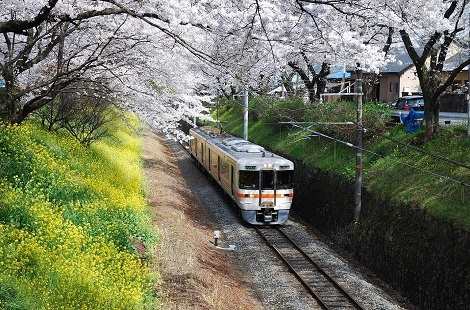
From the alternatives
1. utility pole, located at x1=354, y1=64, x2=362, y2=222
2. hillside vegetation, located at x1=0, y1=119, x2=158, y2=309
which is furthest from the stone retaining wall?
hillside vegetation, located at x1=0, y1=119, x2=158, y2=309

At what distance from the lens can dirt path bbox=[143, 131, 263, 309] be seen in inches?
388

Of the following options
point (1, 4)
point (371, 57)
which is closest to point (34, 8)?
point (1, 4)

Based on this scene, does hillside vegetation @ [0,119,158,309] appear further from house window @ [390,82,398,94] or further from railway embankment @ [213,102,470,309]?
house window @ [390,82,398,94]

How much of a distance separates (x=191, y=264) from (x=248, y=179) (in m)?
6.29

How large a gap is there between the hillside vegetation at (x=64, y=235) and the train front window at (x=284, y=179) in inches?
216

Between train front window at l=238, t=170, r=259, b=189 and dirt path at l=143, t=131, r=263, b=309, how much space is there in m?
1.74

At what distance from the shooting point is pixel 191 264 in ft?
38.2

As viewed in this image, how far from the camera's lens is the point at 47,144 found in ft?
46.0

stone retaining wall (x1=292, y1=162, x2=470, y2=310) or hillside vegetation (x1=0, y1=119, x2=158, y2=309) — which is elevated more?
hillside vegetation (x1=0, y1=119, x2=158, y2=309)

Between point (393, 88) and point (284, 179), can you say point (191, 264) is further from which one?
point (393, 88)

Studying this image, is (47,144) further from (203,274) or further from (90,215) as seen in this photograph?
(203,274)

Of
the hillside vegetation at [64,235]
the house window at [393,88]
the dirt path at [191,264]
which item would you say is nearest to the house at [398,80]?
the house window at [393,88]

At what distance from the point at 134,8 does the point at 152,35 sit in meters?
2.00

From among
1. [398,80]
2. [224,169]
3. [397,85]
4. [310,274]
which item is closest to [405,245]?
[310,274]
